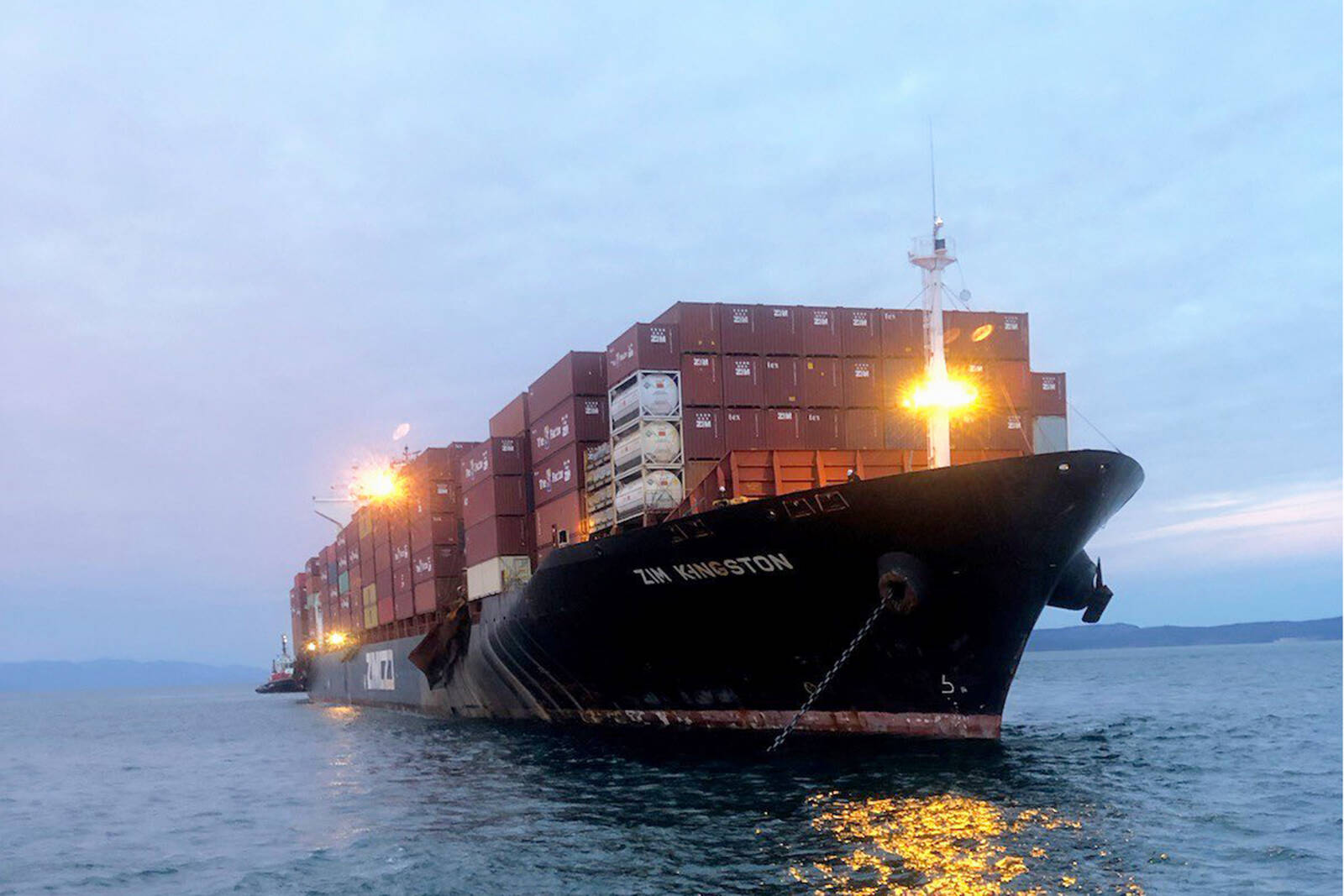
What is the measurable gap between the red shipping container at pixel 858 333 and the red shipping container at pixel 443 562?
910 inches

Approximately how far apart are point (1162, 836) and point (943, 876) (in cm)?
450

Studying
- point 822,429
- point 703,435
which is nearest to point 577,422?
point 703,435

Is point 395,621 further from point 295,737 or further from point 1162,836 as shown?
point 1162,836

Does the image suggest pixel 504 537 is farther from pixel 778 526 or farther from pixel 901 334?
pixel 778 526

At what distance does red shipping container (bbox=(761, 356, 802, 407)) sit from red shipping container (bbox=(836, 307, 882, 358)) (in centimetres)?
161

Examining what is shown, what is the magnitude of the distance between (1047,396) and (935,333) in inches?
366

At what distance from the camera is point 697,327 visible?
1307 inches

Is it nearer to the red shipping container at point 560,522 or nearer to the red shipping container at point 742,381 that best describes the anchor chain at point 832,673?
the red shipping container at point 742,381

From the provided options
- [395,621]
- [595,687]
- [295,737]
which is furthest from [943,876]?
[395,621]

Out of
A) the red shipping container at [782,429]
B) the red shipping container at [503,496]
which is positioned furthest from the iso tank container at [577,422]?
the red shipping container at [782,429]

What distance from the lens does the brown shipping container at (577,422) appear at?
37.7 meters

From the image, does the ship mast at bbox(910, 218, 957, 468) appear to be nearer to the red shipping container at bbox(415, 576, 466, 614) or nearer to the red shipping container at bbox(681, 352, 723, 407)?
the red shipping container at bbox(681, 352, 723, 407)

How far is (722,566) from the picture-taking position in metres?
26.5

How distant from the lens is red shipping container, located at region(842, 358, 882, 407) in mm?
33094
